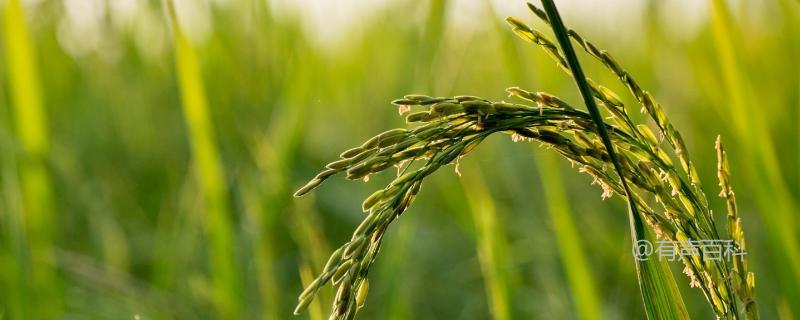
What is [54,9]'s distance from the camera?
287cm

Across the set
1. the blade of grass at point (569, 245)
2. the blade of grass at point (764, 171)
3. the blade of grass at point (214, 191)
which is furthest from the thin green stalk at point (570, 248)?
the blade of grass at point (214, 191)

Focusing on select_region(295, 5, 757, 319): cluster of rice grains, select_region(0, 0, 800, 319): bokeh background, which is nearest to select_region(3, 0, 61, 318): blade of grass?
select_region(0, 0, 800, 319): bokeh background

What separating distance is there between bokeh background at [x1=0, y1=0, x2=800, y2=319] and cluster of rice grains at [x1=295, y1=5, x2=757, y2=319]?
0.39m

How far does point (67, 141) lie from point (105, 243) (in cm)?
89

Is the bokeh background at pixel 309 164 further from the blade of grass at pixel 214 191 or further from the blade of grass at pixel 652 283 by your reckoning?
the blade of grass at pixel 652 283

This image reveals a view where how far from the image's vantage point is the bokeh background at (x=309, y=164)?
4.69 feet

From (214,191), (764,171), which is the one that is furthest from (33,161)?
(764,171)

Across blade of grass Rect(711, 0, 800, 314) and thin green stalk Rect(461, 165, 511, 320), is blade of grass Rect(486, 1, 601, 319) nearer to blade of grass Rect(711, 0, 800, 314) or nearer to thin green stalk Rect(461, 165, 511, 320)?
thin green stalk Rect(461, 165, 511, 320)

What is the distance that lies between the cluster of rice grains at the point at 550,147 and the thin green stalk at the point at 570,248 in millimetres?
576

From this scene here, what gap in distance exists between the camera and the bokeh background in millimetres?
1429

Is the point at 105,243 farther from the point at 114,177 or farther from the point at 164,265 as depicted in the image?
the point at 114,177

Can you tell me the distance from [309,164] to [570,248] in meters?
1.54

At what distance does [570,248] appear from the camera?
50.8 inches

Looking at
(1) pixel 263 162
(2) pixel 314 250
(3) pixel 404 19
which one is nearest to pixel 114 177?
(3) pixel 404 19
